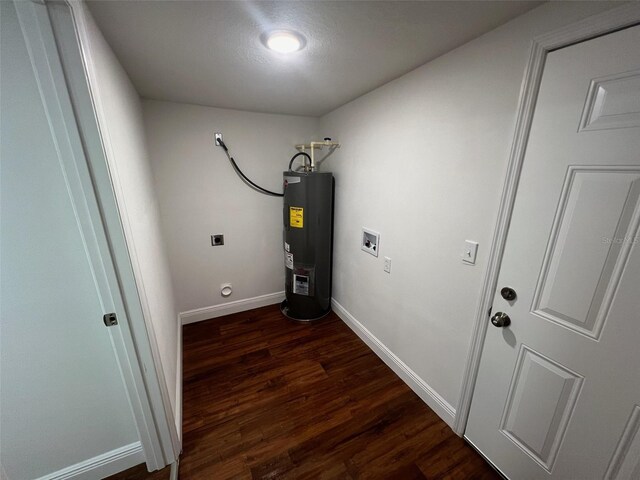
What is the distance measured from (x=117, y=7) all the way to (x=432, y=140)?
150cm

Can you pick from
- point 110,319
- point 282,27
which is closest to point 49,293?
point 110,319

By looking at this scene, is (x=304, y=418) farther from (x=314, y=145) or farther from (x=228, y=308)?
(x=314, y=145)

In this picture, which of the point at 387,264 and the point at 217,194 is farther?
the point at 217,194

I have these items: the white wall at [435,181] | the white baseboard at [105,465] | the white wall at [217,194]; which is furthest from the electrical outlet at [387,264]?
the white baseboard at [105,465]

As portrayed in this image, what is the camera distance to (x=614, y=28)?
0.75 meters

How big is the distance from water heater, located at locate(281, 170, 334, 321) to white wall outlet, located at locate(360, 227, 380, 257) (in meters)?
0.46

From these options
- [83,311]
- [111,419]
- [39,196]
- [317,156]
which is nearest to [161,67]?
[39,196]

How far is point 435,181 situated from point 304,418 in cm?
168

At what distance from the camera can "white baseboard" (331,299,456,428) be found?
59.2 inches

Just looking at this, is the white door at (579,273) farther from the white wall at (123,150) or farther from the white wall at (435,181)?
the white wall at (123,150)

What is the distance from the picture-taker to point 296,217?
2.28 m

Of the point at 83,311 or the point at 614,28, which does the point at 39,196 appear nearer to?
the point at 83,311

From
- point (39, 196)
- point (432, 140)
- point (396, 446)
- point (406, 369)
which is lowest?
point (396, 446)

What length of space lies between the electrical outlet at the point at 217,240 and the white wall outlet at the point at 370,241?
56.0 inches
